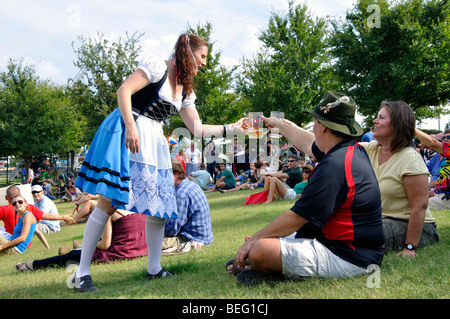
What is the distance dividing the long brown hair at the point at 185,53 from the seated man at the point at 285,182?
730 centimetres

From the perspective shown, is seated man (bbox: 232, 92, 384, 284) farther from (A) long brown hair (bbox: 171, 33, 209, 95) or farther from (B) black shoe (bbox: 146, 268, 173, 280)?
(A) long brown hair (bbox: 171, 33, 209, 95)

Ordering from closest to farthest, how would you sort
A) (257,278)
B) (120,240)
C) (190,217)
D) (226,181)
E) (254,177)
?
(257,278), (120,240), (190,217), (254,177), (226,181)

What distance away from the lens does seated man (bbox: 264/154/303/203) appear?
10.7 meters

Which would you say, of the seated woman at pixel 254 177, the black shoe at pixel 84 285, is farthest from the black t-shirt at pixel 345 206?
the seated woman at pixel 254 177

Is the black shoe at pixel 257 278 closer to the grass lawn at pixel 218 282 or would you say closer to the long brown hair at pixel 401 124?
the grass lawn at pixel 218 282

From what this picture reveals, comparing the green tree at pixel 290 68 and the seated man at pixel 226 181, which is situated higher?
the green tree at pixel 290 68

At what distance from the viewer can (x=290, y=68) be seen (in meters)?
29.9

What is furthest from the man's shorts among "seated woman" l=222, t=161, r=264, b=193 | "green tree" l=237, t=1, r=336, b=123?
"green tree" l=237, t=1, r=336, b=123

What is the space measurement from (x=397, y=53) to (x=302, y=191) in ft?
78.0

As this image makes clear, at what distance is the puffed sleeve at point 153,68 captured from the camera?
3.44m

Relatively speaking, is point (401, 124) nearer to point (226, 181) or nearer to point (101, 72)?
point (226, 181)

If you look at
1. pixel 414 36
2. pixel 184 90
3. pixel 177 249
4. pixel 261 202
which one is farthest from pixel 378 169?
pixel 414 36

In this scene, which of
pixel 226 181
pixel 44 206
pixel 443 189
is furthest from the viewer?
pixel 226 181

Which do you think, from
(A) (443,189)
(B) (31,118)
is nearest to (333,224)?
(A) (443,189)
